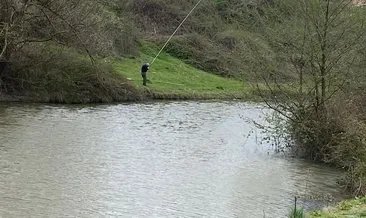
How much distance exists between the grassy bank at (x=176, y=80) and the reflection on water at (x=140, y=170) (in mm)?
12931

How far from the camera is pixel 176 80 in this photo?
50.1 metres

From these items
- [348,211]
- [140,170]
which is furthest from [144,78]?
[348,211]

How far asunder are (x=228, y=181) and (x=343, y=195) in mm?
3298

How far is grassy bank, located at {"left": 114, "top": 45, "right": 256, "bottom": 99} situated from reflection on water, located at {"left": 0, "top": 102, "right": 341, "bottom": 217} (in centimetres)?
1293

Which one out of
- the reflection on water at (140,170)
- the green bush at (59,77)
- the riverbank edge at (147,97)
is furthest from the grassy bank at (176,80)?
the reflection on water at (140,170)

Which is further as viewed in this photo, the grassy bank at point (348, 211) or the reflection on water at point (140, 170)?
the reflection on water at point (140, 170)

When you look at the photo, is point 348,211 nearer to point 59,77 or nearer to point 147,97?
point 59,77

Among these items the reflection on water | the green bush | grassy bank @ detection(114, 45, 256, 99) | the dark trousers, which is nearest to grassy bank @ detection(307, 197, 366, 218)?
the reflection on water

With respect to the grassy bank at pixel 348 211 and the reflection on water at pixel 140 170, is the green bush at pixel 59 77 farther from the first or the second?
the grassy bank at pixel 348 211

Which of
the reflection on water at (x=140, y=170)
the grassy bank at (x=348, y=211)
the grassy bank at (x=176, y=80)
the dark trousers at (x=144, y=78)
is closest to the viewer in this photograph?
the grassy bank at (x=348, y=211)

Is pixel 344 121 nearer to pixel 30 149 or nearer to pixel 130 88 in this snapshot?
pixel 30 149

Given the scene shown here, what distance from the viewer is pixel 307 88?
24000mm

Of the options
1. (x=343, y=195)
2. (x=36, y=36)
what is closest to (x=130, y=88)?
(x=36, y=36)

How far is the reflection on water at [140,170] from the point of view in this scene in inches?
619
